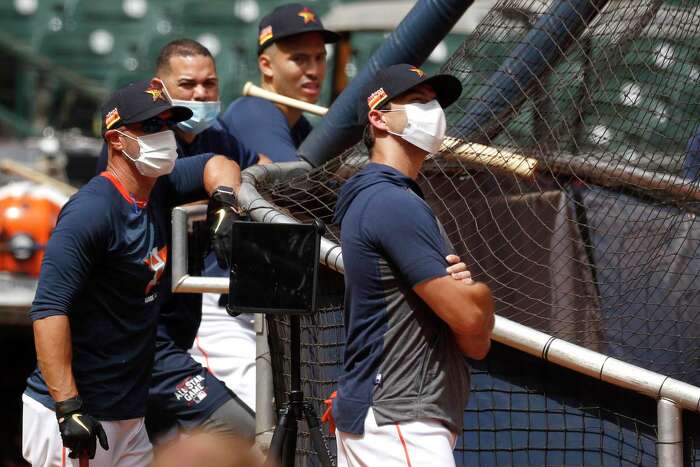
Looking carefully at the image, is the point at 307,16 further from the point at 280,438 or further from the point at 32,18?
the point at 32,18

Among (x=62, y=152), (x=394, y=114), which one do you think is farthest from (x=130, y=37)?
(x=394, y=114)

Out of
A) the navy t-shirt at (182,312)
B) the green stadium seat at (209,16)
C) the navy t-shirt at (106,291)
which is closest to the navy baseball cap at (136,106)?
the navy t-shirt at (106,291)

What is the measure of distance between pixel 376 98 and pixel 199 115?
1.58 metres

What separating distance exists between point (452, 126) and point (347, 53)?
5259 mm

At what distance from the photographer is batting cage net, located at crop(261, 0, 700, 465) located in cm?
386

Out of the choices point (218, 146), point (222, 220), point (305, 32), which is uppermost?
point (305, 32)

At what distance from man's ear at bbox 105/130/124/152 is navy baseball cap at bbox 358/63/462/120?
97 cm

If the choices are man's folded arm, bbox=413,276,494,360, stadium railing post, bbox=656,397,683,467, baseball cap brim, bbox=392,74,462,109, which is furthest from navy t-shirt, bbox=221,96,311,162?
stadium railing post, bbox=656,397,683,467

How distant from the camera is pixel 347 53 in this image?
9.15 metres

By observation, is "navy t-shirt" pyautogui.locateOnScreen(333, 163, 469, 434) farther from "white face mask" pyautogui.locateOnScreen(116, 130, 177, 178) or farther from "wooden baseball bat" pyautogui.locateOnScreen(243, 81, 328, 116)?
"wooden baseball bat" pyautogui.locateOnScreen(243, 81, 328, 116)

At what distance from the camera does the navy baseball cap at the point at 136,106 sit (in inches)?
139

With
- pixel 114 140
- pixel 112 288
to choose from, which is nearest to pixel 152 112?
pixel 114 140

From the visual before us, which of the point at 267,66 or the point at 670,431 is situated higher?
the point at 267,66

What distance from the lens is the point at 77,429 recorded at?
3201 mm
